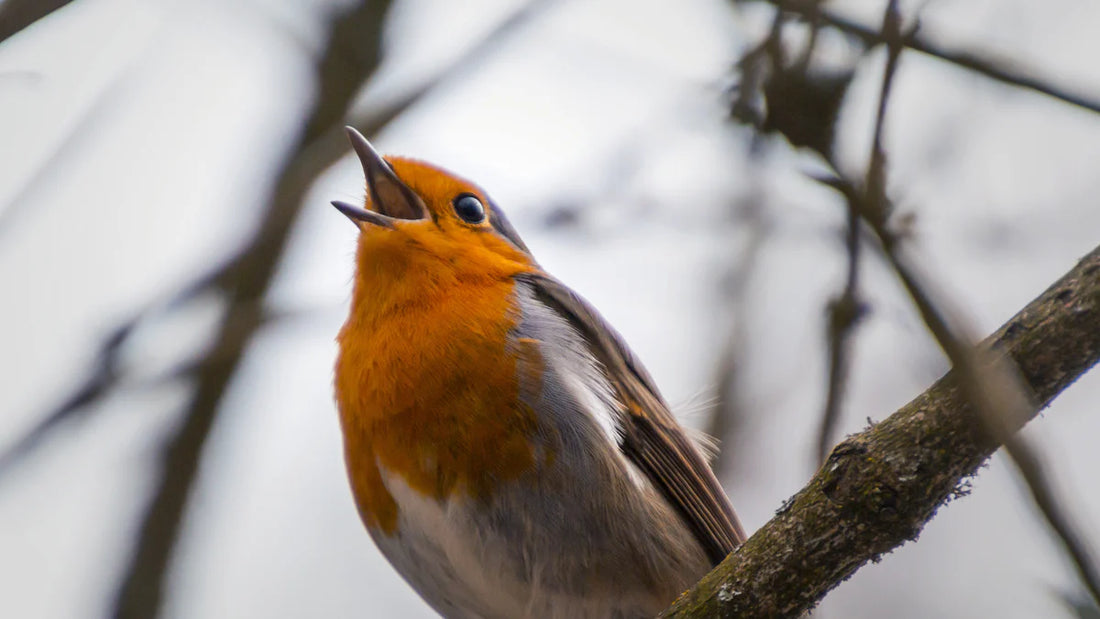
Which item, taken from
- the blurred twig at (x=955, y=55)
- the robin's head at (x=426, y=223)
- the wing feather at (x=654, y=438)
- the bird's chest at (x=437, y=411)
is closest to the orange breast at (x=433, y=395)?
the bird's chest at (x=437, y=411)

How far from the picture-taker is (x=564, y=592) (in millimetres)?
2738

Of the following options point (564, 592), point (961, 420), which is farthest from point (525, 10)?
point (961, 420)

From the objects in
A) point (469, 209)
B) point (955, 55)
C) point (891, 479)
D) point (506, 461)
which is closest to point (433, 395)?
point (506, 461)

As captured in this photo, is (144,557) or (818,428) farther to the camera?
(818,428)

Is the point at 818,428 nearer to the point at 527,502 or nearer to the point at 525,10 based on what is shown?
the point at 527,502

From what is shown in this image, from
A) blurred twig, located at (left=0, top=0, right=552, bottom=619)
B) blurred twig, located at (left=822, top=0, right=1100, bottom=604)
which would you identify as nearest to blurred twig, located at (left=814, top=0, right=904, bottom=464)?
blurred twig, located at (left=822, top=0, right=1100, bottom=604)

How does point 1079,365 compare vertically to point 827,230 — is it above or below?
below

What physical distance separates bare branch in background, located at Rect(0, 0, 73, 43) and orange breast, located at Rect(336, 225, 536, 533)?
1259mm

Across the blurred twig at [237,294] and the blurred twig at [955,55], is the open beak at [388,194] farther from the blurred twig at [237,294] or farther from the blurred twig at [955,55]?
the blurred twig at [955,55]

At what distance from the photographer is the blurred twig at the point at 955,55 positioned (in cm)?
187

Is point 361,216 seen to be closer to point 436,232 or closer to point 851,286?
point 436,232

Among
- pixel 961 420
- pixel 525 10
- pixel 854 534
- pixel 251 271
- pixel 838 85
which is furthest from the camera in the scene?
pixel 525 10

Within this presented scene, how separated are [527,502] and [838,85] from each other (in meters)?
1.34

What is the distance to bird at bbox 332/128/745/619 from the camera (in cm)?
269
